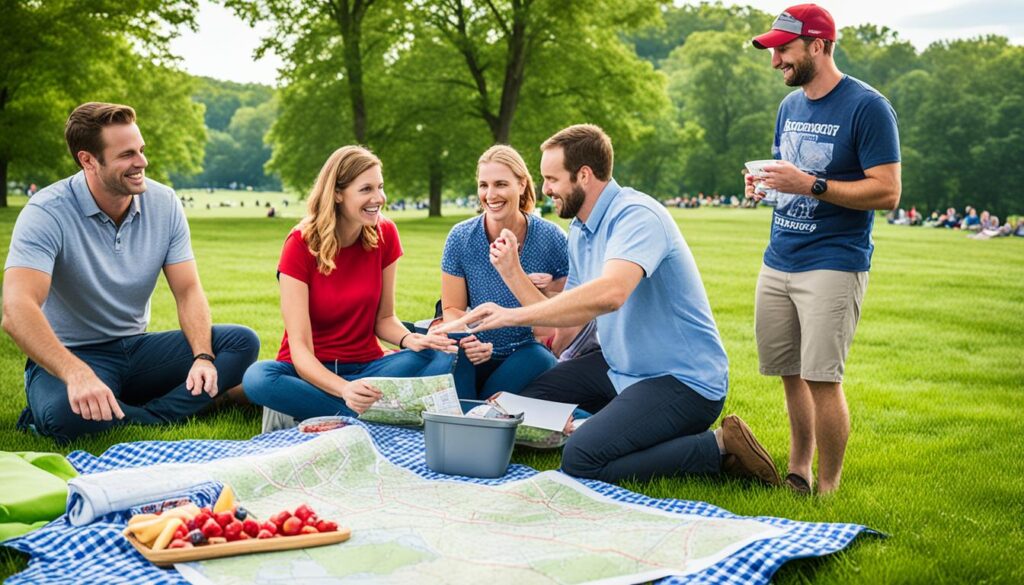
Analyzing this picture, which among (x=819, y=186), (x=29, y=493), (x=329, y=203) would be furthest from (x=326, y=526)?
(x=819, y=186)

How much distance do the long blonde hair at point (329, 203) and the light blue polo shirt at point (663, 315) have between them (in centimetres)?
142

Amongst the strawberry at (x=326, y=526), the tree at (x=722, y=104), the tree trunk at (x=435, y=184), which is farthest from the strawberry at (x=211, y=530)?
the tree at (x=722, y=104)

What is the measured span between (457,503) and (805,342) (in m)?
1.74

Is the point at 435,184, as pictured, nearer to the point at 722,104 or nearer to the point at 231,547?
the point at 231,547

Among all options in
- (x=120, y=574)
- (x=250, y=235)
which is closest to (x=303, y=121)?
(x=250, y=235)

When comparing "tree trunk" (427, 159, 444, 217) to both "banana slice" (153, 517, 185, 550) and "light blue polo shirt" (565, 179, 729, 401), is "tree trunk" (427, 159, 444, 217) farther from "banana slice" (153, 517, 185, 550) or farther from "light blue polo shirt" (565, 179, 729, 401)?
"banana slice" (153, 517, 185, 550)

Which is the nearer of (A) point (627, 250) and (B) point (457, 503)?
(B) point (457, 503)

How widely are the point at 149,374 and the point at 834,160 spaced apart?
3.94 m

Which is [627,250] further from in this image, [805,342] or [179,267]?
[179,267]

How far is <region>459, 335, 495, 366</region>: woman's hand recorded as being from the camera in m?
5.22

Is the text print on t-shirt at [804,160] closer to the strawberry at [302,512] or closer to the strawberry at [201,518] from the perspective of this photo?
the strawberry at [302,512]

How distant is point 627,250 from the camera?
4.33 m

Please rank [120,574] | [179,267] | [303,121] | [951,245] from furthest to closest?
[303,121] → [951,245] → [179,267] → [120,574]

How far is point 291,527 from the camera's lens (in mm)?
3422
